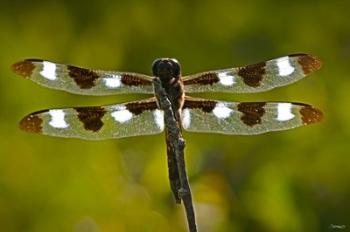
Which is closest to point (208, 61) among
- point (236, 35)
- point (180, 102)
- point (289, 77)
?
point (236, 35)

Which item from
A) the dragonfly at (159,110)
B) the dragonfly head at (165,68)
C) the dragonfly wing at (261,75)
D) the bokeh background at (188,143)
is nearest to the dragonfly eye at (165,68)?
the dragonfly head at (165,68)

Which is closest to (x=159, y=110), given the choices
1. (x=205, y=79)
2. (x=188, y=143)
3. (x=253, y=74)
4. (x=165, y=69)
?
(x=205, y=79)

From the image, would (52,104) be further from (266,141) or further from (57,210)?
(266,141)

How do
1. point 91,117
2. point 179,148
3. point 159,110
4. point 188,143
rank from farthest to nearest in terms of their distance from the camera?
1. point 188,143
2. point 91,117
3. point 159,110
4. point 179,148

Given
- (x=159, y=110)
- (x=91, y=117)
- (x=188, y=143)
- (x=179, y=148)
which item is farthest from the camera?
(x=188, y=143)

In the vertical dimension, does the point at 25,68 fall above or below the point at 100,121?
above

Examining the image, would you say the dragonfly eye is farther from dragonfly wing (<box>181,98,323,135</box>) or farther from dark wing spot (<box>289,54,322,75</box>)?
dark wing spot (<box>289,54,322,75</box>)

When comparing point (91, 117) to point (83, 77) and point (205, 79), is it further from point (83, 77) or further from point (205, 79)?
point (205, 79)
